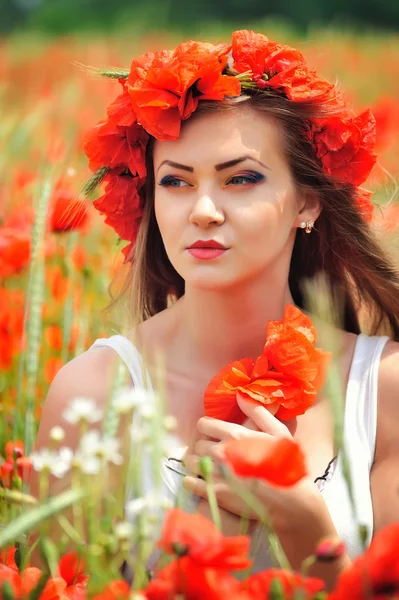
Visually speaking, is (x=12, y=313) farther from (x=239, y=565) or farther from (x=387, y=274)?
(x=239, y=565)

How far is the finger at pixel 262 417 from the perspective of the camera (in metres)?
1.85

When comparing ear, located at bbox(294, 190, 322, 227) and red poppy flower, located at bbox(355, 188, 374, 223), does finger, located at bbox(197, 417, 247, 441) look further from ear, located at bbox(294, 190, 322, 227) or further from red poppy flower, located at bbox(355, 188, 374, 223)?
red poppy flower, located at bbox(355, 188, 374, 223)

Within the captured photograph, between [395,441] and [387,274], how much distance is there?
46 cm

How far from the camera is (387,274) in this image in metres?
2.28

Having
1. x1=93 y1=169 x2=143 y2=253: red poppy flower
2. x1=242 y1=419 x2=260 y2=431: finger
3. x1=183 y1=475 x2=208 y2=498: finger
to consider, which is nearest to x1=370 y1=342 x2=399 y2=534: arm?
x1=242 y1=419 x2=260 y2=431: finger

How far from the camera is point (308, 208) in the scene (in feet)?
6.93

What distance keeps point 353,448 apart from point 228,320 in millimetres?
348

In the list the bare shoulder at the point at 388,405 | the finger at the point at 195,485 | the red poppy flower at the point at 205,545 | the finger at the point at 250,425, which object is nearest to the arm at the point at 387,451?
the bare shoulder at the point at 388,405

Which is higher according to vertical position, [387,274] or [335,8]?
[335,8]

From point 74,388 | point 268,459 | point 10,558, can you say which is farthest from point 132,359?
point 268,459

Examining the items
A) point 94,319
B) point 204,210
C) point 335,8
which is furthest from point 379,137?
point 335,8

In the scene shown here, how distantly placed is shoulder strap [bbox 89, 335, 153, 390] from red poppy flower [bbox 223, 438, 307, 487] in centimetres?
88

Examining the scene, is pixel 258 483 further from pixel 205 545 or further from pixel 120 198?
pixel 120 198

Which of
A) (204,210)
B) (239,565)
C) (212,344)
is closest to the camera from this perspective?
(239,565)
